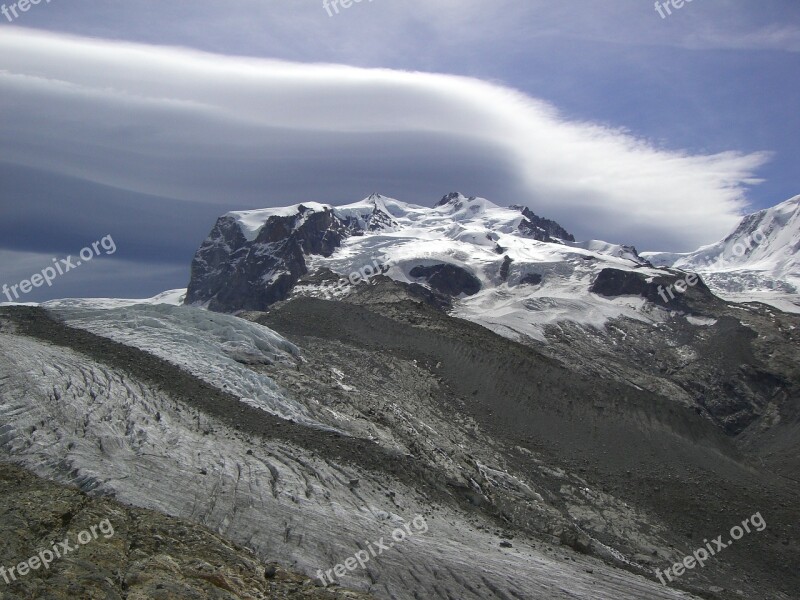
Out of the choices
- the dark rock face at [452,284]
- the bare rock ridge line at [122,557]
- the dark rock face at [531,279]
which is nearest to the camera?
the bare rock ridge line at [122,557]

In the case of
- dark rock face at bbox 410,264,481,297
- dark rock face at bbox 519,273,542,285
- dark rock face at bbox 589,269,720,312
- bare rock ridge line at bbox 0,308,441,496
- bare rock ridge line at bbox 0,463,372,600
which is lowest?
bare rock ridge line at bbox 0,308,441,496

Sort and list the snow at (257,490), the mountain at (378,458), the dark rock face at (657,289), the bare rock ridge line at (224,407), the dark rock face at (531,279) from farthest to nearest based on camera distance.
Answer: the dark rock face at (531,279), the dark rock face at (657,289), the bare rock ridge line at (224,407), the mountain at (378,458), the snow at (257,490)

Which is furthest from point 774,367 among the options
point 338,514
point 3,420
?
point 3,420

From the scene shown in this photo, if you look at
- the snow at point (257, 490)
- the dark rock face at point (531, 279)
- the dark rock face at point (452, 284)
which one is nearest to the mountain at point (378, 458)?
the snow at point (257, 490)

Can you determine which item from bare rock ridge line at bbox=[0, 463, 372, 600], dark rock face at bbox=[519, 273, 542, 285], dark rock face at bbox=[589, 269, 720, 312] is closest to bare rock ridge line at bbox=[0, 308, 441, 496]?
bare rock ridge line at bbox=[0, 463, 372, 600]

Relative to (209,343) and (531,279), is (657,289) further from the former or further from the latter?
(209,343)

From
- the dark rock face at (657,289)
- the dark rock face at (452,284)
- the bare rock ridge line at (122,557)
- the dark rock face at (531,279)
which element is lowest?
the bare rock ridge line at (122,557)

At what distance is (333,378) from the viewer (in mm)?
41844

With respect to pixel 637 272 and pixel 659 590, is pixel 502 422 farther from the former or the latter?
pixel 637 272

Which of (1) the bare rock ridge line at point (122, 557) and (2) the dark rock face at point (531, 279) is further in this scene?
(2) the dark rock face at point (531, 279)

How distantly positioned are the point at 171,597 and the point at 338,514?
873 centimetres

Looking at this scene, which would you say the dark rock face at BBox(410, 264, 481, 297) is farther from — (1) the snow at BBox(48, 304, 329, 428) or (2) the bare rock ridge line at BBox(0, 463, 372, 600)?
(2) the bare rock ridge line at BBox(0, 463, 372, 600)

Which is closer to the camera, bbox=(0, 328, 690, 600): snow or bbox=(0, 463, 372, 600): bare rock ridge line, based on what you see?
bbox=(0, 463, 372, 600): bare rock ridge line

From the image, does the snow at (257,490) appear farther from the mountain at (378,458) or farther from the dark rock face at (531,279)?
the dark rock face at (531,279)
